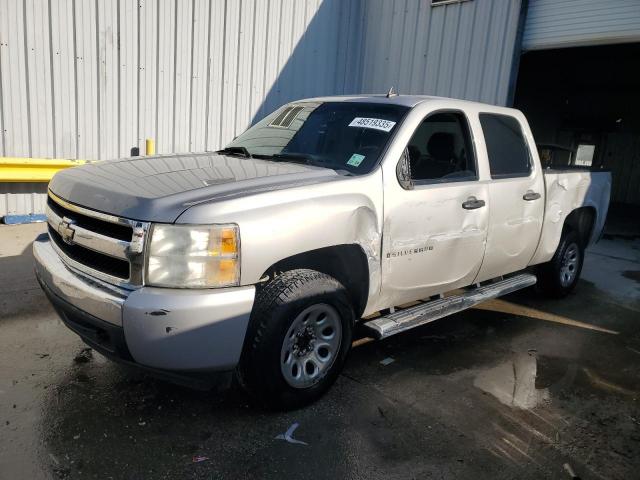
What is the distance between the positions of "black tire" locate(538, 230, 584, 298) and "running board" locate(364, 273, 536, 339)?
693 mm

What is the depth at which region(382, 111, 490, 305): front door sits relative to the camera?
3.38m

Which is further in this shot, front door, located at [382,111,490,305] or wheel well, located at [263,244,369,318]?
front door, located at [382,111,490,305]

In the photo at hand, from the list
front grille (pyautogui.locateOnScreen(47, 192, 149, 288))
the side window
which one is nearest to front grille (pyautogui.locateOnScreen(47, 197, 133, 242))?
front grille (pyautogui.locateOnScreen(47, 192, 149, 288))

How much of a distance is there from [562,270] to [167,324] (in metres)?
4.48

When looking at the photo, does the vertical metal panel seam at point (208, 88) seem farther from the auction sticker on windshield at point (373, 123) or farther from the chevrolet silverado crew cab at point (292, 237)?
the auction sticker on windshield at point (373, 123)

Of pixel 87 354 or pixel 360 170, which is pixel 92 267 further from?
pixel 360 170

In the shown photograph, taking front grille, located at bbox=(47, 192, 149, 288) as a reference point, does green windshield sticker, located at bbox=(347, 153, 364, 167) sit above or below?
above

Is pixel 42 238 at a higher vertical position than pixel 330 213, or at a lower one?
lower

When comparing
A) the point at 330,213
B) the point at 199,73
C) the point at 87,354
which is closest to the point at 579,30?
the point at 199,73

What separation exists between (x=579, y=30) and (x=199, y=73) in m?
6.02

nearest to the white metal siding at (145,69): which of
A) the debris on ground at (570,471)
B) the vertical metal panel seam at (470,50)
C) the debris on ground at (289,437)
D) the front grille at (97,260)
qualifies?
the vertical metal panel seam at (470,50)

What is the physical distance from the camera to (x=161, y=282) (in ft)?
8.23

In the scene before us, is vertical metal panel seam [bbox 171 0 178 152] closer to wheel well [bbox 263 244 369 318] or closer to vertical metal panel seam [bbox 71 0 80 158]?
vertical metal panel seam [bbox 71 0 80 158]

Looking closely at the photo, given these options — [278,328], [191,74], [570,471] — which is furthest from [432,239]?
[191,74]
